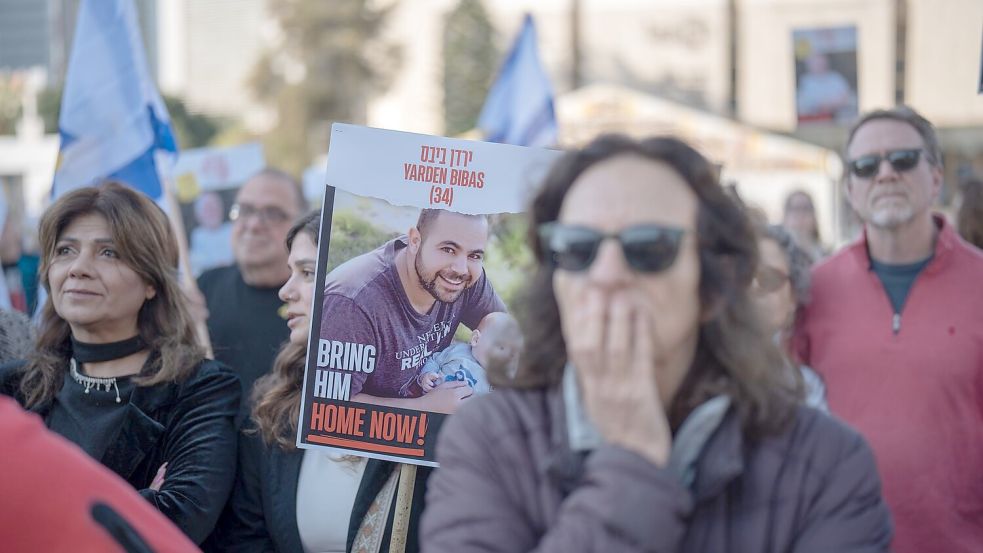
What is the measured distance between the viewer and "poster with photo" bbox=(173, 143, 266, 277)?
9.69m

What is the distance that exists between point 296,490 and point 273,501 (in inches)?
2.9

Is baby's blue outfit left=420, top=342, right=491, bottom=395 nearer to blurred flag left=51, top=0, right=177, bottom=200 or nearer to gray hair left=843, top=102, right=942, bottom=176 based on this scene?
gray hair left=843, top=102, right=942, bottom=176

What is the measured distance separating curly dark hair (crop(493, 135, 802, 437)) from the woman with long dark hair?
154cm

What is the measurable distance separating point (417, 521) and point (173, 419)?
2.67 ft

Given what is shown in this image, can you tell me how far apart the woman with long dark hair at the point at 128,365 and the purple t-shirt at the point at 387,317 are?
24.0 inches

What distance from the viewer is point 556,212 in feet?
6.95

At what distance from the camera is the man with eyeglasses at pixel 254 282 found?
203 inches

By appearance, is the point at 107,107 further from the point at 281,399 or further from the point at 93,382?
the point at 281,399

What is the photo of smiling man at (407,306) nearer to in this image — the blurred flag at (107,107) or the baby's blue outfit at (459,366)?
the baby's blue outfit at (459,366)

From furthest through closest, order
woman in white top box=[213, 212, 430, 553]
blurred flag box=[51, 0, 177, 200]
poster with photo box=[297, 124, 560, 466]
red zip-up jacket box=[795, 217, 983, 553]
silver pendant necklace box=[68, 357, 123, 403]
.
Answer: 1. blurred flag box=[51, 0, 177, 200]
2. red zip-up jacket box=[795, 217, 983, 553]
3. silver pendant necklace box=[68, 357, 123, 403]
4. woman in white top box=[213, 212, 430, 553]
5. poster with photo box=[297, 124, 560, 466]

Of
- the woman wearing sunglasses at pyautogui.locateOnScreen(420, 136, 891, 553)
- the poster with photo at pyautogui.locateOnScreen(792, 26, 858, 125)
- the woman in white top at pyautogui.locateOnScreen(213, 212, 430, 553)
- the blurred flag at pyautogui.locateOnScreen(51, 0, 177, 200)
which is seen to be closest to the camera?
the woman wearing sunglasses at pyautogui.locateOnScreen(420, 136, 891, 553)

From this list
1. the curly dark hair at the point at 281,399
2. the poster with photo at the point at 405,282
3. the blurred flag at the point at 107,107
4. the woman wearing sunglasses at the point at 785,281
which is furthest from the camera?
the blurred flag at the point at 107,107

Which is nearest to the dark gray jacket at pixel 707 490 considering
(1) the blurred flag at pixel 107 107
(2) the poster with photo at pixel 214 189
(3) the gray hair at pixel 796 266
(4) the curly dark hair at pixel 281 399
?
(4) the curly dark hair at pixel 281 399

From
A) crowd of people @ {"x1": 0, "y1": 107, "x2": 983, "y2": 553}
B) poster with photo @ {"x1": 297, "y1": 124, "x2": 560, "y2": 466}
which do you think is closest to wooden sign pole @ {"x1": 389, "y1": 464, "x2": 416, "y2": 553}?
crowd of people @ {"x1": 0, "y1": 107, "x2": 983, "y2": 553}
